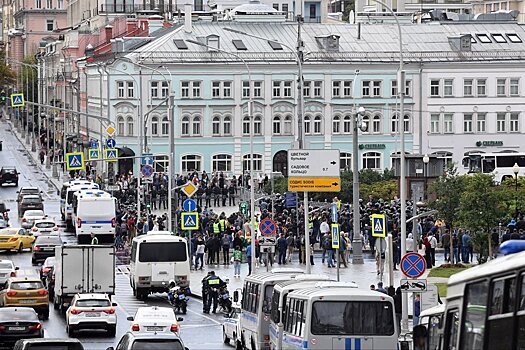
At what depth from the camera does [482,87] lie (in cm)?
10256

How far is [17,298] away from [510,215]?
17.3m

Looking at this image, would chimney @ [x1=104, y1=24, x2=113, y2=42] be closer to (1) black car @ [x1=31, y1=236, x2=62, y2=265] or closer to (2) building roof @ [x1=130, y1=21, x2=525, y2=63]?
(2) building roof @ [x1=130, y1=21, x2=525, y2=63]

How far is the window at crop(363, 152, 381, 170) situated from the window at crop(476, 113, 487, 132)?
6618 mm

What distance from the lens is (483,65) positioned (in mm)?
102000

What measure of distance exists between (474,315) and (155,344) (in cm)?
1501

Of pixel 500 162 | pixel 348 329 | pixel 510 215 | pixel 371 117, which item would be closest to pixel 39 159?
pixel 371 117

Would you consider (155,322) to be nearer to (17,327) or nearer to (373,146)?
(17,327)

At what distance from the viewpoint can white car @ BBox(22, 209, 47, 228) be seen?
243 ft

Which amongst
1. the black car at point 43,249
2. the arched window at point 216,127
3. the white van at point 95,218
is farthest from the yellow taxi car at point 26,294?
the arched window at point 216,127

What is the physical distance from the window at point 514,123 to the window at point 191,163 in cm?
1944

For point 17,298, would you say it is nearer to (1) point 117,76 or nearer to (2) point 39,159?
(1) point 117,76

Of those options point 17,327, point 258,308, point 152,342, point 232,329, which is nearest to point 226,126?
point 232,329

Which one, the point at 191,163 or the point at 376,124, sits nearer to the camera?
the point at 191,163

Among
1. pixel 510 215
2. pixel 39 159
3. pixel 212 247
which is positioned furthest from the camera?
pixel 39 159
